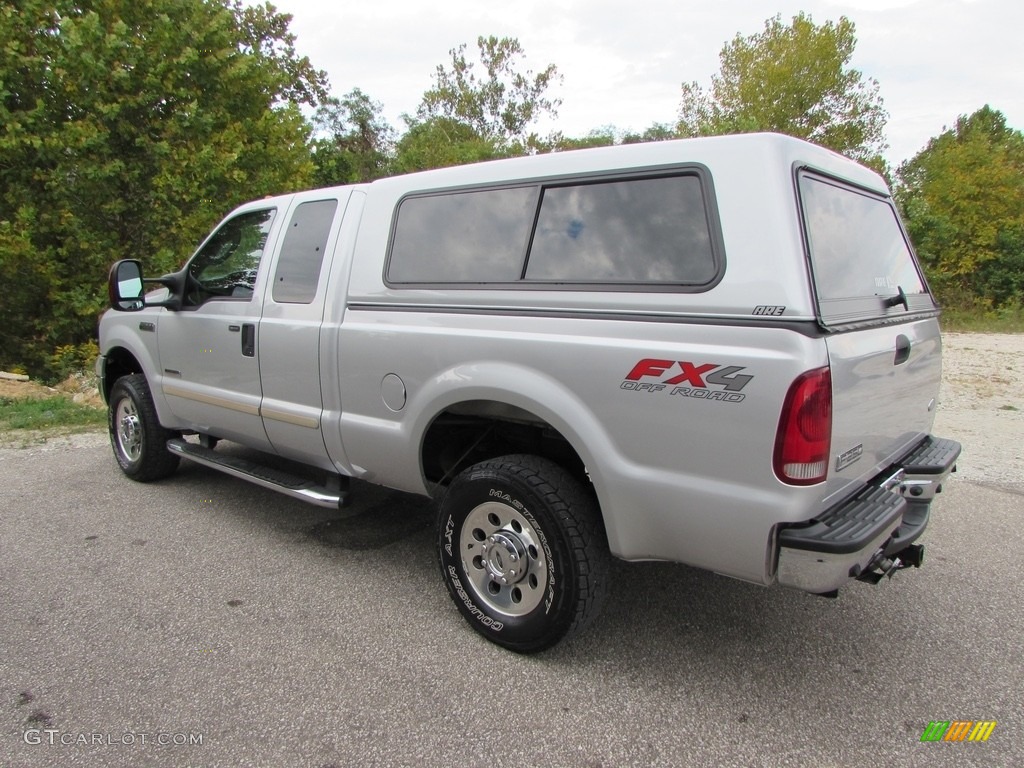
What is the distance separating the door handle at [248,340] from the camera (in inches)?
153

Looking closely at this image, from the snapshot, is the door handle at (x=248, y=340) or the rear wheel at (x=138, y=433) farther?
the rear wheel at (x=138, y=433)

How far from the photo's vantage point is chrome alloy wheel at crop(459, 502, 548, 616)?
9.21 ft

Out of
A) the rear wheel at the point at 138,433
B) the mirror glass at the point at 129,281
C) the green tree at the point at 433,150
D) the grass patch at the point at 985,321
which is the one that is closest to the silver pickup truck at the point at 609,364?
the mirror glass at the point at 129,281

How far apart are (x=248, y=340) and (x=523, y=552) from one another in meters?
2.13

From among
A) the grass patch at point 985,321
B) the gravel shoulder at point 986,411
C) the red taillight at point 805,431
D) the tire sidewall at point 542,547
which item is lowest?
the grass patch at point 985,321

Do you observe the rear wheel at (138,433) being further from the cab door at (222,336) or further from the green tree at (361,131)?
the green tree at (361,131)

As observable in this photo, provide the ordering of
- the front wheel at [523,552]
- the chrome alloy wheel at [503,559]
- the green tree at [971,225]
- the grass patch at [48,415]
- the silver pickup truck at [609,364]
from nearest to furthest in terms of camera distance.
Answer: the silver pickup truck at [609,364] < the front wheel at [523,552] < the chrome alloy wheel at [503,559] < the grass patch at [48,415] < the green tree at [971,225]

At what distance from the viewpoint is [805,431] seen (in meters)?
2.16

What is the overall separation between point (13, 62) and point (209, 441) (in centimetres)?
904

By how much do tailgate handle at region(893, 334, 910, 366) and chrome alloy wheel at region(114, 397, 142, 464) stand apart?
475 cm

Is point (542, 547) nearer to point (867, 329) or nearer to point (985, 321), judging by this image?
point (867, 329)

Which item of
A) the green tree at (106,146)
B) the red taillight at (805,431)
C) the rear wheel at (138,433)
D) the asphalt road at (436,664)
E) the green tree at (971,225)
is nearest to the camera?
the red taillight at (805,431)

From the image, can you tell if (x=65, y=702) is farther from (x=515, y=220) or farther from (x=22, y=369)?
(x=22, y=369)

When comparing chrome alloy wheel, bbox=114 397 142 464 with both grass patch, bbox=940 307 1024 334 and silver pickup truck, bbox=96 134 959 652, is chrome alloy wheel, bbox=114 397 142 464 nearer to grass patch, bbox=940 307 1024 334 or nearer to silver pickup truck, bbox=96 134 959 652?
silver pickup truck, bbox=96 134 959 652
